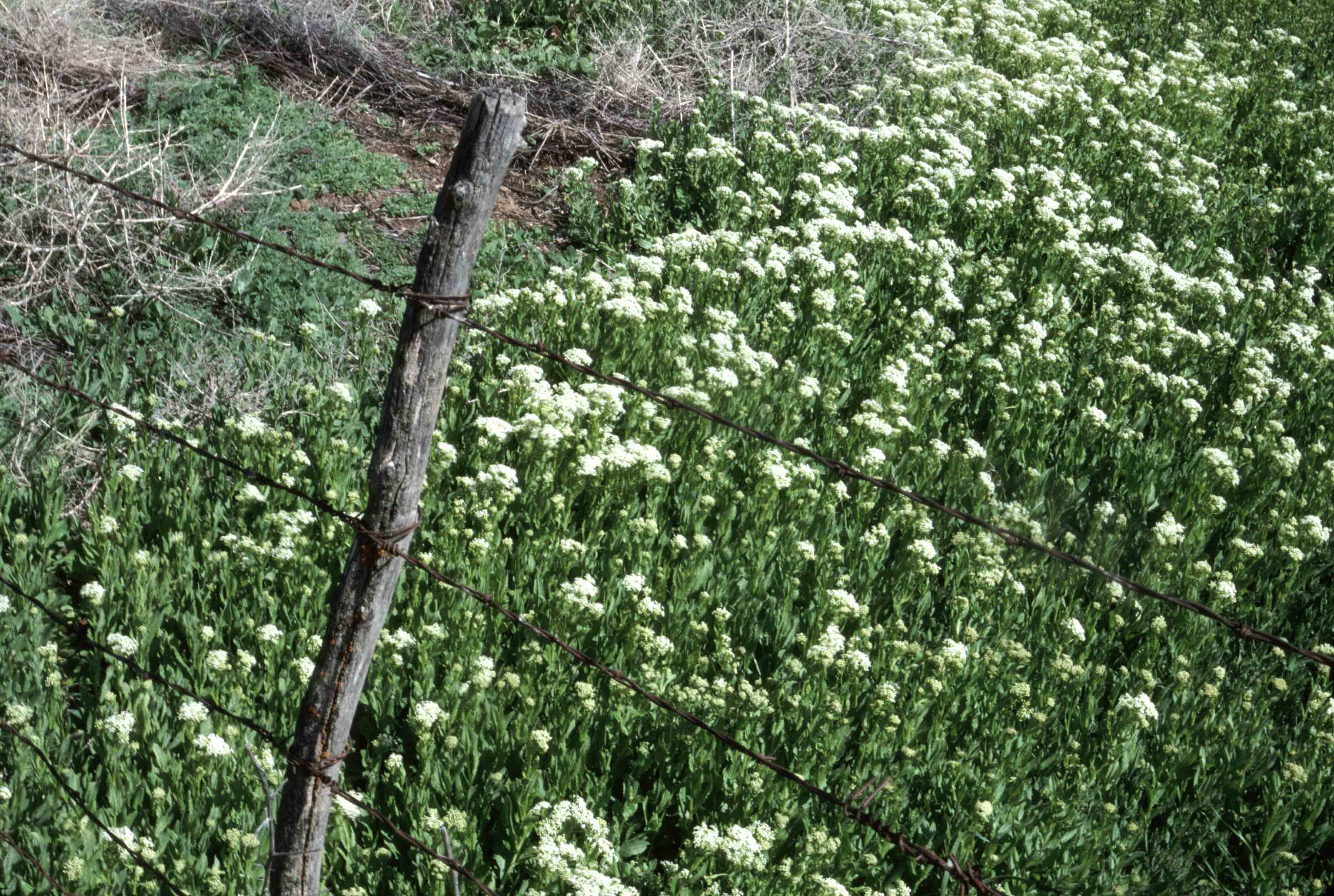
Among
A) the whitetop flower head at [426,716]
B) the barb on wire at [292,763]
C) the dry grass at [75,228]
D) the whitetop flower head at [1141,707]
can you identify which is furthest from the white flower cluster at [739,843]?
the dry grass at [75,228]

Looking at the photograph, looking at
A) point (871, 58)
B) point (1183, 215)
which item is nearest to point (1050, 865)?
point (1183, 215)

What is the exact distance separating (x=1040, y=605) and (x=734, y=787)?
1.62 m

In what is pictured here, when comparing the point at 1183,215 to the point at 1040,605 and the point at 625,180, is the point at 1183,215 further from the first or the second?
the point at 1040,605

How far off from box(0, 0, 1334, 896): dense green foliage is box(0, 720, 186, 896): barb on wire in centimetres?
→ 5

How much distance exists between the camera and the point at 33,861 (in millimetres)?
2742

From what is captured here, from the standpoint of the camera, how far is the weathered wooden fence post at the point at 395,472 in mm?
2029

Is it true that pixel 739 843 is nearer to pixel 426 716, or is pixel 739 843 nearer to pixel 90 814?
pixel 426 716

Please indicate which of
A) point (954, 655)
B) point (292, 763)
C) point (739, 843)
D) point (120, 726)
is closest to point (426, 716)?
point (120, 726)

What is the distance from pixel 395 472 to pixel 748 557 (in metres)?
2.47

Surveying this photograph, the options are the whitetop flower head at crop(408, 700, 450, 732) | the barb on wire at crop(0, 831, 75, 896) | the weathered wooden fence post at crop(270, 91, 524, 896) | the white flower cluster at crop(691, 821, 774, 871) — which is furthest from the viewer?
the whitetop flower head at crop(408, 700, 450, 732)

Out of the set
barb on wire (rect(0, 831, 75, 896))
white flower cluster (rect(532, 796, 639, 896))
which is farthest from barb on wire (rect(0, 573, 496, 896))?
white flower cluster (rect(532, 796, 639, 896))

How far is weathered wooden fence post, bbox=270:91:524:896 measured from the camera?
2029 mm

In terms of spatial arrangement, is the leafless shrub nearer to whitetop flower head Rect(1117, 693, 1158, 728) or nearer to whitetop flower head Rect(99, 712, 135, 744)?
whitetop flower head Rect(1117, 693, 1158, 728)

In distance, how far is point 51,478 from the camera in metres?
4.05
